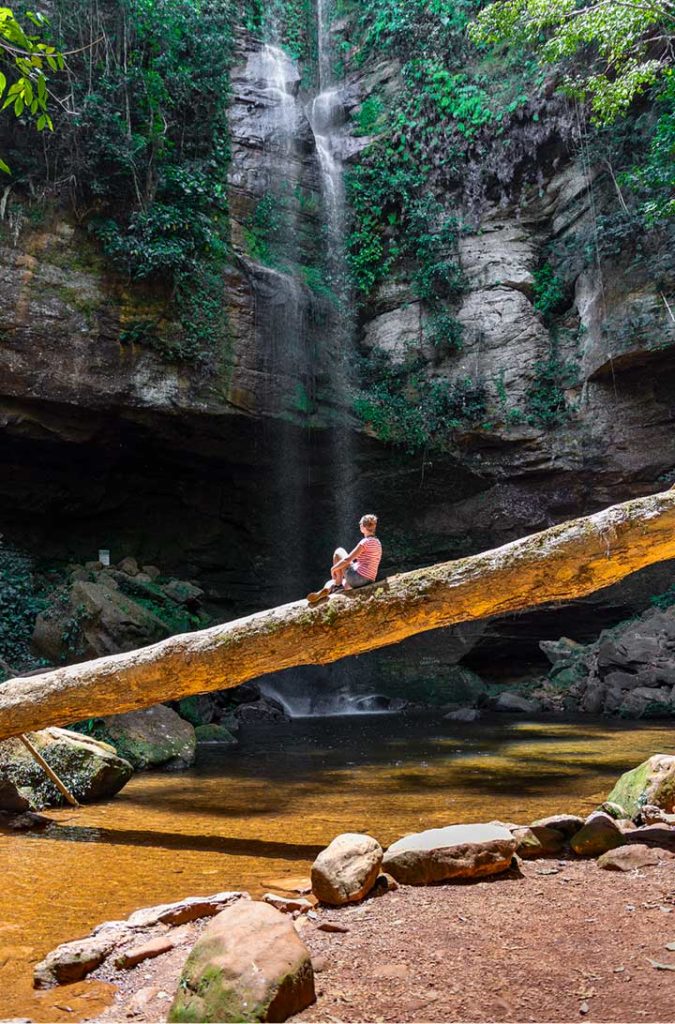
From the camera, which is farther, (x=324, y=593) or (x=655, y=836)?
(x=324, y=593)

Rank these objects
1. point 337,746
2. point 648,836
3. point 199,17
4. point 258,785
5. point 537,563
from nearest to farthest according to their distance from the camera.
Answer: point 648,836 < point 537,563 < point 258,785 < point 337,746 < point 199,17

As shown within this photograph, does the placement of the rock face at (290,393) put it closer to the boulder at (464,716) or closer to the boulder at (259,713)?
the boulder at (464,716)

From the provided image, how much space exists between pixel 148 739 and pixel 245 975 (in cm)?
635

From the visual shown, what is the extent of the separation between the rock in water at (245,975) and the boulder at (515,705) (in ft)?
40.2

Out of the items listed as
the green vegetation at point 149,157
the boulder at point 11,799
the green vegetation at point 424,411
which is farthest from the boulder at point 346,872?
the green vegetation at point 424,411

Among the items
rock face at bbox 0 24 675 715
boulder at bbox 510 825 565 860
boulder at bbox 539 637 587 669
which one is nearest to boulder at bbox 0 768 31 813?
boulder at bbox 510 825 565 860

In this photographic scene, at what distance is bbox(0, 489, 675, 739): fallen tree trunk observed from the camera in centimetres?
480

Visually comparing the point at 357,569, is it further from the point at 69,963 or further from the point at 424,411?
the point at 424,411

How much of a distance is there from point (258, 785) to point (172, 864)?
2.51m

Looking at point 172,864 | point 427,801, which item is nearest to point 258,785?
point 427,801

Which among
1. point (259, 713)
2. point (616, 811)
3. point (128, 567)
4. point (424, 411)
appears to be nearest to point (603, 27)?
point (424, 411)

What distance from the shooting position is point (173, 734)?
822 centimetres

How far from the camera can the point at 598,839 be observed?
3691 millimetres

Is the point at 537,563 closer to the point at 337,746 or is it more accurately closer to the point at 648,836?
the point at 648,836
